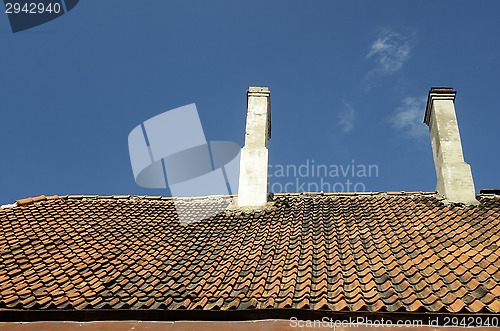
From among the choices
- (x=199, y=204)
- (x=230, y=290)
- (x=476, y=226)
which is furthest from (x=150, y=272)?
(x=476, y=226)

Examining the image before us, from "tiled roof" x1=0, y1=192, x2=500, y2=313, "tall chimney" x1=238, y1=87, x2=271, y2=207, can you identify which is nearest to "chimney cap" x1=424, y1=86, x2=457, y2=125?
"tiled roof" x1=0, y1=192, x2=500, y2=313

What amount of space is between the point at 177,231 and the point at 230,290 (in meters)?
2.62

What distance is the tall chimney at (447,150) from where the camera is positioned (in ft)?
24.1

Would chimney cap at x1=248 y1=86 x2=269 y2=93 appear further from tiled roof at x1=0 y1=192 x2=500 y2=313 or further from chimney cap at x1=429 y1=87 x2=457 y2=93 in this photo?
chimney cap at x1=429 y1=87 x2=457 y2=93

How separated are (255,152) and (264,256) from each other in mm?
3066

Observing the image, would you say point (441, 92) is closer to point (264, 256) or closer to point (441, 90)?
point (441, 90)

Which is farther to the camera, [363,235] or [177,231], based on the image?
[177,231]

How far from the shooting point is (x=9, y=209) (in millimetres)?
8039

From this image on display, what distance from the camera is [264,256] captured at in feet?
18.6

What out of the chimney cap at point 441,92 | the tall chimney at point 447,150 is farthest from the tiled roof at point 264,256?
the chimney cap at point 441,92

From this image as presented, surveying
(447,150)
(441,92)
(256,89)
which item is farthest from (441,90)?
(256,89)

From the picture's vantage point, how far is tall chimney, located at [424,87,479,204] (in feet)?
24.1

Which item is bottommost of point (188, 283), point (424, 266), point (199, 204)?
point (424, 266)

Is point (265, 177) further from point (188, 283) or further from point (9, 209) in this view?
point (9, 209)
